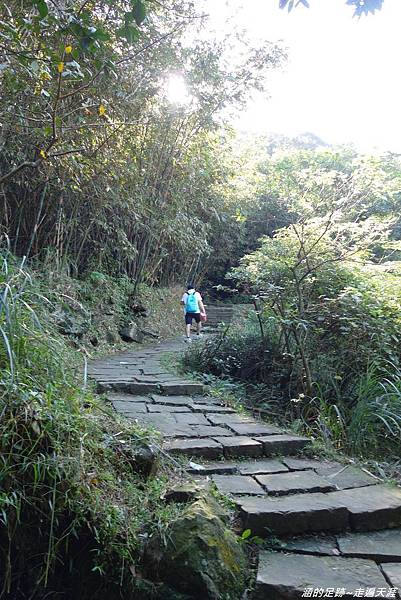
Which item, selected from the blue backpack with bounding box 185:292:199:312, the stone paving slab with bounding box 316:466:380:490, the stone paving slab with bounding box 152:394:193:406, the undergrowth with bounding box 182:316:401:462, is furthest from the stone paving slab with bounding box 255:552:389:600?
the blue backpack with bounding box 185:292:199:312

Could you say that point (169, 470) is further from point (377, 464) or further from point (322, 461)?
point (377, 464)

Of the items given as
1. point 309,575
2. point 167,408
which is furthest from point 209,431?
point 309,575

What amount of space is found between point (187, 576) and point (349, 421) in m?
2.49

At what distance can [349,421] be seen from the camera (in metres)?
4.03

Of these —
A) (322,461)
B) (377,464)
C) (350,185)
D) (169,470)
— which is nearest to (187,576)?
(169,470)

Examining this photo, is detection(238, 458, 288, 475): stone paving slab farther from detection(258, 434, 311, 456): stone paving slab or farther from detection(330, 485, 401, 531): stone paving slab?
detection(330, 485, 401, 531): stone paving slab

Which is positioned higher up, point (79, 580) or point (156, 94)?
point (156, 94)

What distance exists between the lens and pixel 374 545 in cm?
227

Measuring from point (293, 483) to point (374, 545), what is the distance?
22.7 inches

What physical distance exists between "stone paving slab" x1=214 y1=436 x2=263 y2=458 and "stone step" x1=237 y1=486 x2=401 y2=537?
63 cm

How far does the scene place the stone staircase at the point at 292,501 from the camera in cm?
200

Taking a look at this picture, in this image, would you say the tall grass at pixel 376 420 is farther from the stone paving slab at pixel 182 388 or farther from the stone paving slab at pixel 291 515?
the stone paving slab at pixel 182 388

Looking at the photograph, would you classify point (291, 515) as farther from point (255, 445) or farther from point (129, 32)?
point (129, 32)

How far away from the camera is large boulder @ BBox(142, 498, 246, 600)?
1938mm
